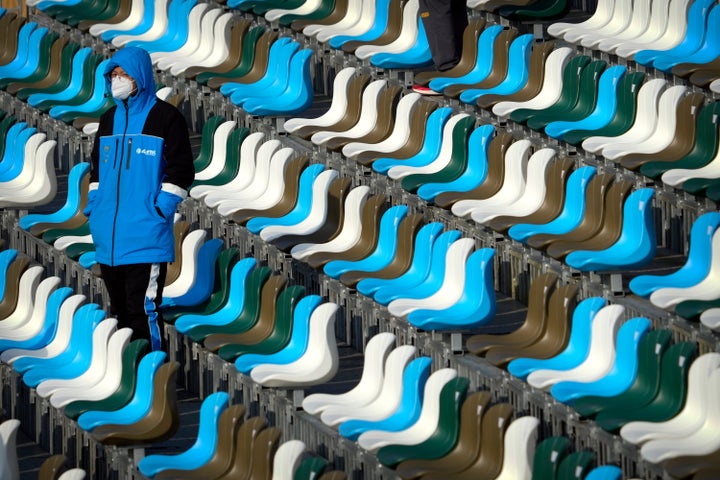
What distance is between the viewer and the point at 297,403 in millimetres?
5371

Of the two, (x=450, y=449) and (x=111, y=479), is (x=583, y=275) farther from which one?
(x=111, y=479)

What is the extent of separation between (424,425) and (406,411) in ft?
0.37

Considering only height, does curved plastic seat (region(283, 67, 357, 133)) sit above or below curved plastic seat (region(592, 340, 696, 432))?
above

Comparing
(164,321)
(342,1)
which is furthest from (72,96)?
(164,321)

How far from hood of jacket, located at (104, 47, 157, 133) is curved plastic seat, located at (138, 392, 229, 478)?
960 mm

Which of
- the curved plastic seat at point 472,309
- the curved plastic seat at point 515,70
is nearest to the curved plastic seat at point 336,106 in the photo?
the curved plastic seat at point 515,70

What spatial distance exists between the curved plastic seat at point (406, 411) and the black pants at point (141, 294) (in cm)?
83

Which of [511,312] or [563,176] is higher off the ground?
[563,176]

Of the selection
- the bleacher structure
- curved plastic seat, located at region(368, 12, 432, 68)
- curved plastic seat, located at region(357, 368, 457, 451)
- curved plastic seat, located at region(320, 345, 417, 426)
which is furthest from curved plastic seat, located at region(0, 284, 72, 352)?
curved plastic seat, located at region(368, 12, 432, 68)

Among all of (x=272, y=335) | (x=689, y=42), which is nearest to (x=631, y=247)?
(x=272, y=335)

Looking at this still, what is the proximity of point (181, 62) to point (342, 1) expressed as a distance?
785mm

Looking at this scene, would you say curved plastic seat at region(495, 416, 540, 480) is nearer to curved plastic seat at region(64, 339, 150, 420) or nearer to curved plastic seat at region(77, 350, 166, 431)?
curved plastic seat at region(77, 350, 166, 431)

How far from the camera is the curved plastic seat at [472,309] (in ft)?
17.8

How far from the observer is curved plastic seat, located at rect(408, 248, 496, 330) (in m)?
5.43
